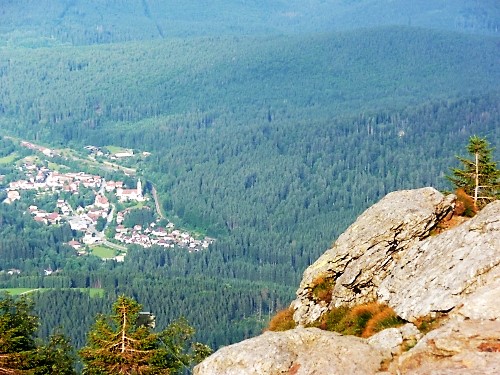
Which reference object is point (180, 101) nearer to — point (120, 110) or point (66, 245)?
point (120, 110)

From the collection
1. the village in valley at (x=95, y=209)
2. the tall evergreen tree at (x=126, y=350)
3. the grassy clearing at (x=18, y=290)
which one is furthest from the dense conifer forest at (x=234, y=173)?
the tall evergreen tree at (x=126, y=350)

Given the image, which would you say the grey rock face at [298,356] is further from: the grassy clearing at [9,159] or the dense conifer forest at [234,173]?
the grassy clearing at [9,159]

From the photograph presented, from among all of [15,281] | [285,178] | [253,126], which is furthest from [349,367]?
[253,126]

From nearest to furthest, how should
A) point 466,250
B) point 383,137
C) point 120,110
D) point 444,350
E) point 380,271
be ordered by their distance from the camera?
point 444,350
point 466,250
point 380,271
point 383,137
point 120,110

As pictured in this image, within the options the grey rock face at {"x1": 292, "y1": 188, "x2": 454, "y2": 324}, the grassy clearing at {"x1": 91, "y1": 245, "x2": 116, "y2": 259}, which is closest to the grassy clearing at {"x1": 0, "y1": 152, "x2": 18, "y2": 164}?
the grassy clearing at {"x1": 91, "y1": 245, "x2": 116, "y2": 259}

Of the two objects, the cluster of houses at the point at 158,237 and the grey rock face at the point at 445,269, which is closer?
the grey rock face at the point at 445,269

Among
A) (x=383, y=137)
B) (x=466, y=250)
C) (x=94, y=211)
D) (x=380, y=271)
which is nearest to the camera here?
(x=466, y=250)

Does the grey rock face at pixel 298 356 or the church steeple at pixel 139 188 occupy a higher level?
the grey rock face at pixel 298 356
